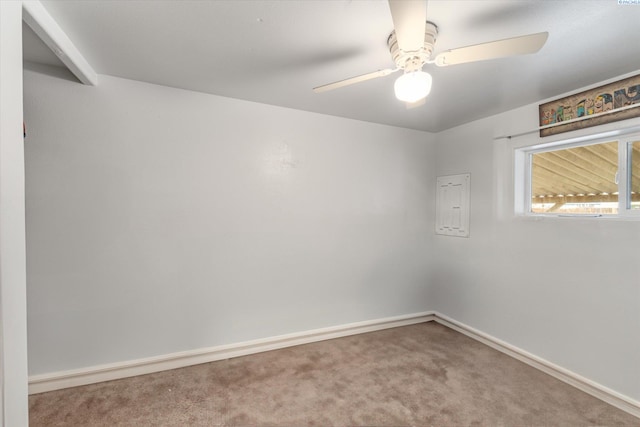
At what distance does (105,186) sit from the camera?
211 cm

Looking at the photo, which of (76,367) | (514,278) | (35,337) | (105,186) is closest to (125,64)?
(105,186)

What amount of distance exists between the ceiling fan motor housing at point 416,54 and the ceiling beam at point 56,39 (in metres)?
1.71

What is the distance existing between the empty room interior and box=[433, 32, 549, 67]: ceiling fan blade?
0.04 feet

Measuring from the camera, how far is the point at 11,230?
1129 mm

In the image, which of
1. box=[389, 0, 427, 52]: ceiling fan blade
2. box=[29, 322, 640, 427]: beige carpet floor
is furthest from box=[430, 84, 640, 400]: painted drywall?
box=[389, 0, 427, 52]: ceiling fan blade

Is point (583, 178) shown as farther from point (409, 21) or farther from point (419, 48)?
point (409, 21)

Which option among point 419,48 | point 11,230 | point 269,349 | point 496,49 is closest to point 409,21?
point 419,48

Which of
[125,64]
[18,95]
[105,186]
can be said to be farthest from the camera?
[105,186]

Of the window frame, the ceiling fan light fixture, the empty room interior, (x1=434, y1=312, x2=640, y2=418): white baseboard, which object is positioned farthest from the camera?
the window frame

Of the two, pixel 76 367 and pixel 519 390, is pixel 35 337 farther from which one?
pixel 519 390

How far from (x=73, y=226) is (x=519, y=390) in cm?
339

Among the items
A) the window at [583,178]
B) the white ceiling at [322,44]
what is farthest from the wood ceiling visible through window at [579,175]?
Result: the white ceiling at [322,44]

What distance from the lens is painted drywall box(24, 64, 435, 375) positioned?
2.00m

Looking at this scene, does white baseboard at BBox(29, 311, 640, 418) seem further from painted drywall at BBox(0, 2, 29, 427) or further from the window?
the window
